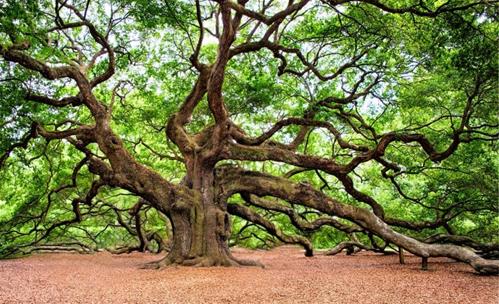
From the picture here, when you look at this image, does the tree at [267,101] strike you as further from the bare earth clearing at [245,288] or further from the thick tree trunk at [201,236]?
the bare earth clearing at [245,288]

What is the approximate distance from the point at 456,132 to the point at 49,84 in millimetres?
8925

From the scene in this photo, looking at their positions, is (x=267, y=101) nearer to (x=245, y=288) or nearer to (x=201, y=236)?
(x=201, y=236)

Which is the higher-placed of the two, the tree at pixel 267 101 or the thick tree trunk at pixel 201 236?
the tree at pixel 267 101

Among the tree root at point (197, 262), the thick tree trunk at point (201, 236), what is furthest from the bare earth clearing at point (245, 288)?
the thick tree trunk at point (201, 236)

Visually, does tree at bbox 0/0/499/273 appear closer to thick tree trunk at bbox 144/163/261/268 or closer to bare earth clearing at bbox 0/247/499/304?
thick tree trunk at bbox 144/163/261/268

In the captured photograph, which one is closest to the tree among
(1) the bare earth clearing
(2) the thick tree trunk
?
(2) the thick tree trunk

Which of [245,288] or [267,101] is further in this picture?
[267,101]

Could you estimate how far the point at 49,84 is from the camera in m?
9.34

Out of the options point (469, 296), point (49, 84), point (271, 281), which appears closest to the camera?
point (469, 296)

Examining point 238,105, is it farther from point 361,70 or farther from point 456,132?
point 456,132

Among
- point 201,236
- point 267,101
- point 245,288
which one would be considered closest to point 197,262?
point 201,236

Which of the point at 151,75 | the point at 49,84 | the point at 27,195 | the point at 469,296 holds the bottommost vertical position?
the point at 469,296

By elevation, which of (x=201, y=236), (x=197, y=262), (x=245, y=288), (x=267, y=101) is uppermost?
(x=267, y=101)

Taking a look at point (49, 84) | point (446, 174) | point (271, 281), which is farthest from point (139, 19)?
point (446, 174)
